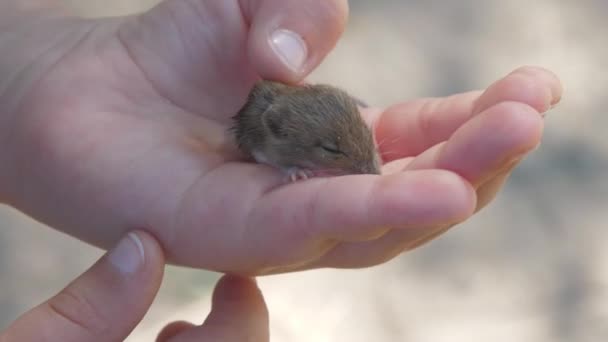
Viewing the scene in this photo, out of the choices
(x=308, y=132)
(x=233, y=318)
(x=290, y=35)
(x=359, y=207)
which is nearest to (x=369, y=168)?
(x=308, y=132)

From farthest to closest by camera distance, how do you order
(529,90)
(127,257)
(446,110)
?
(446,110), (127,257), (529,90)

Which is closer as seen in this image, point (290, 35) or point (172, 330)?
point (290, 35)

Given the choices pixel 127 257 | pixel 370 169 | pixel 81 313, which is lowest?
pixel 81 313

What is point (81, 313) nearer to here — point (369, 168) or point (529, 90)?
point (369, 168)

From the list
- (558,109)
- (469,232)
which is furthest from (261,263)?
(558,109)

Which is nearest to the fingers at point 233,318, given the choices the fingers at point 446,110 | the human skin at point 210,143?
the human skin at point 210,143

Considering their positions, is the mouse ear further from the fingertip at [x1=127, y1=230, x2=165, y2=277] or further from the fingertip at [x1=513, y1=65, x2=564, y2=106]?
the fingertip at [x1=513, y1=65, x2=564, y2=106]
